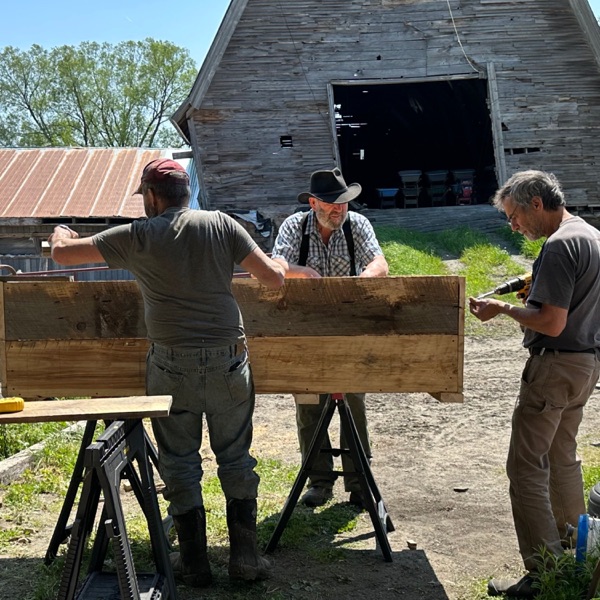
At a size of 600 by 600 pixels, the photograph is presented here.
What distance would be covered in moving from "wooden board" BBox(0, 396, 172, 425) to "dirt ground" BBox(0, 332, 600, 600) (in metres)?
1.25

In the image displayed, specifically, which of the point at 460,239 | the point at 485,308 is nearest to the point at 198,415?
the point at 485,308

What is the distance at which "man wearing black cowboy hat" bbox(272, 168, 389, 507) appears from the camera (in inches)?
192

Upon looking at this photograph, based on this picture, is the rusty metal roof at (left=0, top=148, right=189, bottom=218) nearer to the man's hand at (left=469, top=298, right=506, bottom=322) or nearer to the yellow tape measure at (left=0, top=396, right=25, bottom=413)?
the man's hand at (left=469, top=298, right=506, bottom=322)

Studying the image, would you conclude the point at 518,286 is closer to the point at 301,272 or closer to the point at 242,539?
the point at 301,272

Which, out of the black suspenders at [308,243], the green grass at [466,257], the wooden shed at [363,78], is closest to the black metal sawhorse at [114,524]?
the black suspenders at [308,243]

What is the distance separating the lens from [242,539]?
3822 millimetres

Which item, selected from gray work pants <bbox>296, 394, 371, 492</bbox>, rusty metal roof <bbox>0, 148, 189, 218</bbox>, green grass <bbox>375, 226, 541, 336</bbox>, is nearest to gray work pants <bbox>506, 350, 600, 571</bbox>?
gray work pants <bbox>296, 394, 371, 492</bbox>

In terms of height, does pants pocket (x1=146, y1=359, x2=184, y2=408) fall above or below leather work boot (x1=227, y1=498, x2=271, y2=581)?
above

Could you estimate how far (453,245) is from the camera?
14.8 metres

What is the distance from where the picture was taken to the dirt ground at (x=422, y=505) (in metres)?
3.99

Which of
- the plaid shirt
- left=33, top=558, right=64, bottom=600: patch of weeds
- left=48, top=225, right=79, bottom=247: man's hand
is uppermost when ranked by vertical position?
left=48, top=225, right=79, bottom=247: man's hand

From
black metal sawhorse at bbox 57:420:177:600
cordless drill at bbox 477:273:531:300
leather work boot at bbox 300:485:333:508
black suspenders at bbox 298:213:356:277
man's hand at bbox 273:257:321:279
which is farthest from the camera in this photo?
leather work boot at bbox 300:485:333:508

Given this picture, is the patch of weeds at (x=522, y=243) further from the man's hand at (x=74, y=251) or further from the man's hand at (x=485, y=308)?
the man's hand at (x=74, y=251)

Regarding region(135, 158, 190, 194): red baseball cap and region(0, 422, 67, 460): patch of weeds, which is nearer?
region(135, 158, 190, 194): red baseball cap
